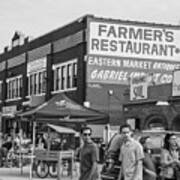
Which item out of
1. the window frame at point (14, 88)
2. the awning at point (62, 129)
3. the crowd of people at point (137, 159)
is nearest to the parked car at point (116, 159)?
the crowd of people at point (137, 159)

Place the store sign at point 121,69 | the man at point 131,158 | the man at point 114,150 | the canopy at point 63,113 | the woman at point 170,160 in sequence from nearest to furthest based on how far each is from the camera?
the man at point 131,158, the woman at point 170,160, the man at point 114,150, the canopy at point 63,113, the store sign at point 121,69

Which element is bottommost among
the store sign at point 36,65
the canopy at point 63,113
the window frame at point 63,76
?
the canopy at point 63,113

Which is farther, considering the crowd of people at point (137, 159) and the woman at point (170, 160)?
the woman at point (170, 160)

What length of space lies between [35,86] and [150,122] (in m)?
17.5

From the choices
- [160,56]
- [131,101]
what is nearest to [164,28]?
[160,56]

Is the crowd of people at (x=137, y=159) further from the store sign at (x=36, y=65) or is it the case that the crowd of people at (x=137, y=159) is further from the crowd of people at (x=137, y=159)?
the store sign at (x=36, y=65)

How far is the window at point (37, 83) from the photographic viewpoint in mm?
46875

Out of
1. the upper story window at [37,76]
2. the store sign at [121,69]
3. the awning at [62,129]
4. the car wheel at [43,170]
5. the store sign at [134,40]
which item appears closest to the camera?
the car wheel at [43,170]

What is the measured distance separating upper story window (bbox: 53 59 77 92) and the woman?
1169 inches

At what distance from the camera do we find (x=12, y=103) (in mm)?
54438

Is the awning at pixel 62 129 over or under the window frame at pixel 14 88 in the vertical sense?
under

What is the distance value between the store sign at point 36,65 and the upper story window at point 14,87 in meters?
2.87

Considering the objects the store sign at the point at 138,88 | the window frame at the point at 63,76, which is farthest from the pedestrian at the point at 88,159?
the window frame at the point at 63,76

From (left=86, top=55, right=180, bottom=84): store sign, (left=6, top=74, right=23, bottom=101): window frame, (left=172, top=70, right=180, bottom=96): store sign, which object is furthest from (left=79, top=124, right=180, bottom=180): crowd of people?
(left=6, top=74, right=23, bottom=101): window frame
